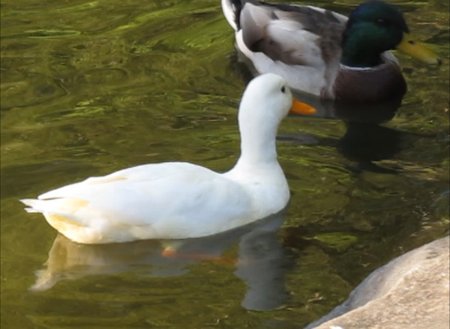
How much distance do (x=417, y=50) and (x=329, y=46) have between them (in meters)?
0.73

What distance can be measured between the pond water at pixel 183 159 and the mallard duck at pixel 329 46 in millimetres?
187

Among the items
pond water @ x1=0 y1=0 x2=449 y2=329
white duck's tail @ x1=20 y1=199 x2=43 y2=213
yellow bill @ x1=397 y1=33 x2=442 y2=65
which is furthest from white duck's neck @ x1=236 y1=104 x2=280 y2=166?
yellow bill @ x1=397 y1=33 x2=442 y2=65

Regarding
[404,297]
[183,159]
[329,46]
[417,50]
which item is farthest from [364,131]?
[404,297]

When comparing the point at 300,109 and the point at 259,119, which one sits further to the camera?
the point at 300,109

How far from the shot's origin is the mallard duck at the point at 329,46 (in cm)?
885

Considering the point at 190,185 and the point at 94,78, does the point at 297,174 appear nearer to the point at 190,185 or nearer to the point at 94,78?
the point at 190,185

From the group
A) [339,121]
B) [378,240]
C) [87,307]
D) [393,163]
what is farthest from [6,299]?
[339,121]

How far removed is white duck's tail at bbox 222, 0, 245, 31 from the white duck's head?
7.55ft

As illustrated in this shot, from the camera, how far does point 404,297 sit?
504cm

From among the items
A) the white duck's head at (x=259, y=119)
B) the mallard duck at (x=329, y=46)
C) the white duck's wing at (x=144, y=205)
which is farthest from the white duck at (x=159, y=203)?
the mallard duck at (x=329, y=46)

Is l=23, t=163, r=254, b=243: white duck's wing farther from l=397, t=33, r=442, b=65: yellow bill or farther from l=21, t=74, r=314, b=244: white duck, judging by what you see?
l=397, t=33, r=442, b=65: yellow bill

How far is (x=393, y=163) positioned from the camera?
7484 millimetres

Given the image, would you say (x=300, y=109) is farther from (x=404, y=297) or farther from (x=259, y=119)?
(x=404, y=297)

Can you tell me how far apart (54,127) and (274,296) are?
2.41 metres
